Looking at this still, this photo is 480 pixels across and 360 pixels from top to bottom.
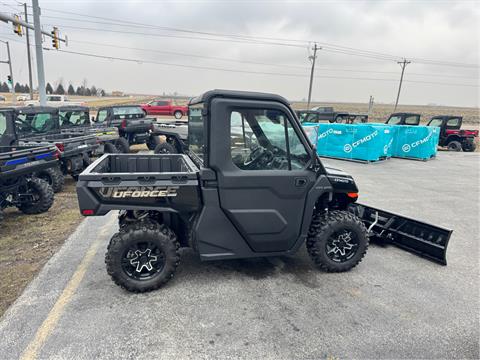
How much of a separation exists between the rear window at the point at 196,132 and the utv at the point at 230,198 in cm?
2

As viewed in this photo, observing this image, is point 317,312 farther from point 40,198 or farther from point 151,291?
point 40,198

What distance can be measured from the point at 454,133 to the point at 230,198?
1849 cm

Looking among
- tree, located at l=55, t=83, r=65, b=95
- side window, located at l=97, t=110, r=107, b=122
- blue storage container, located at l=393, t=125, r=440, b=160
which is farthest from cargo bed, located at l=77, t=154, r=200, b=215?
tree, located at l=55, t=83, r=65, b=95

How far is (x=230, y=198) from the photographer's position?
135 inches

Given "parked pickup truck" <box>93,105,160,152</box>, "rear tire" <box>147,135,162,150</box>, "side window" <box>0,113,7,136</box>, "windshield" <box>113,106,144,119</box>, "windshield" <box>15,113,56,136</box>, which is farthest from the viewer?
"windshield" <box>113,106,144,119</box>

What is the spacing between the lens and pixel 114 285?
361cm

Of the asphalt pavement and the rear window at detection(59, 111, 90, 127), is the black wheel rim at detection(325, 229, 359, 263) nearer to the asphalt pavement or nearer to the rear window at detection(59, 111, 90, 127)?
the asphalt pavement

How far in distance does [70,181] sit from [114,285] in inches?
256

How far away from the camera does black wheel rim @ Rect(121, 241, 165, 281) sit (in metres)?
3.41

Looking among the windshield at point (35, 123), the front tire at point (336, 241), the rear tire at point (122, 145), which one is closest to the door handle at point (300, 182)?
the front tire at point (336, 241)

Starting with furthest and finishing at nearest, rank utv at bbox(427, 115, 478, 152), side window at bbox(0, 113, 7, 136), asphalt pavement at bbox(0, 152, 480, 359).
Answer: utv at bbox(427, 115, 478, 152), side window at bbox(0, 113, 7, 136), asphalt pavement at bbox(0, 152, 480, 359)

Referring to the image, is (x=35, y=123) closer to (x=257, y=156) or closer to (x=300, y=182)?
(x=257, y=156)

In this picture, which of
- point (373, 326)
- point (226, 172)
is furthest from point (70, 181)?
point (373, 326)

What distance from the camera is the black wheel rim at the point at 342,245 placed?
12.9ft
